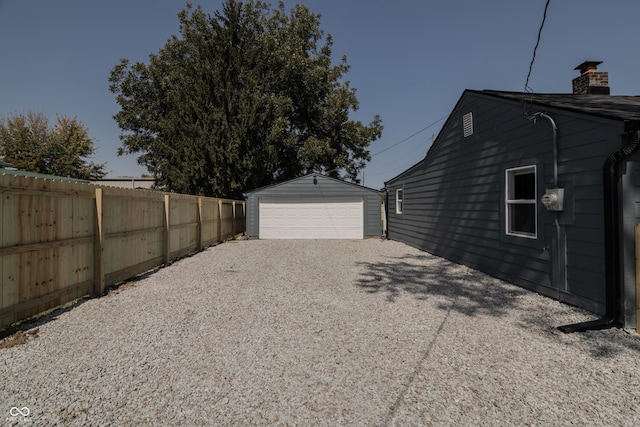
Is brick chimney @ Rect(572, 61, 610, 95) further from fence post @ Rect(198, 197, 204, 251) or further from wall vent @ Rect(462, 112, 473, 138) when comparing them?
fence post @ Rect(198, 197, 204, 251)

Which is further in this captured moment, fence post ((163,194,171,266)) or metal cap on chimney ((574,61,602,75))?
fence post ((163,194,171,266))

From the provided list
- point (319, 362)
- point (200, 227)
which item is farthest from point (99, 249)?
point (200, 227)

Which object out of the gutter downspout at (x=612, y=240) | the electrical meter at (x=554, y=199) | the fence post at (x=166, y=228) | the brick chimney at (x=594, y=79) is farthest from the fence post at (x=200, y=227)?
the brick chimney at (x=594, y=79)

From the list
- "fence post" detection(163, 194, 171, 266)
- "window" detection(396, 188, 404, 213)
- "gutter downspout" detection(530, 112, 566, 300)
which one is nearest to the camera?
"gutter downspout" detection(530, 112, 566, 300)

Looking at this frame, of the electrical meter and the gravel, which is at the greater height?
Answer: the electrical meter

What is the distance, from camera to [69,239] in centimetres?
477

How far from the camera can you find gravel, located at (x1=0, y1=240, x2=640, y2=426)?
2.31 meters

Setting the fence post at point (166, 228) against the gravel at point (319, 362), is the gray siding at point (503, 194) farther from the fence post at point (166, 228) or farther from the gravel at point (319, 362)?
the fence post at point (166, 228)

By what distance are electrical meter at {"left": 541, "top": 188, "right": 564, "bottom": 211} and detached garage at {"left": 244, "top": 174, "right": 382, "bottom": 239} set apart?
10.9 m

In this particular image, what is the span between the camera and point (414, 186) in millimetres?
12430

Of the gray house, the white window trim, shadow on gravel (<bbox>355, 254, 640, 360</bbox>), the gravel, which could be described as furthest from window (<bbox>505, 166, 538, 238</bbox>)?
the white window trim

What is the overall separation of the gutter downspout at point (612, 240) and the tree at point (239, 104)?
1721 centimetres

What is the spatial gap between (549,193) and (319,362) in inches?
186

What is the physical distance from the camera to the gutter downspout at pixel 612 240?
394cm
